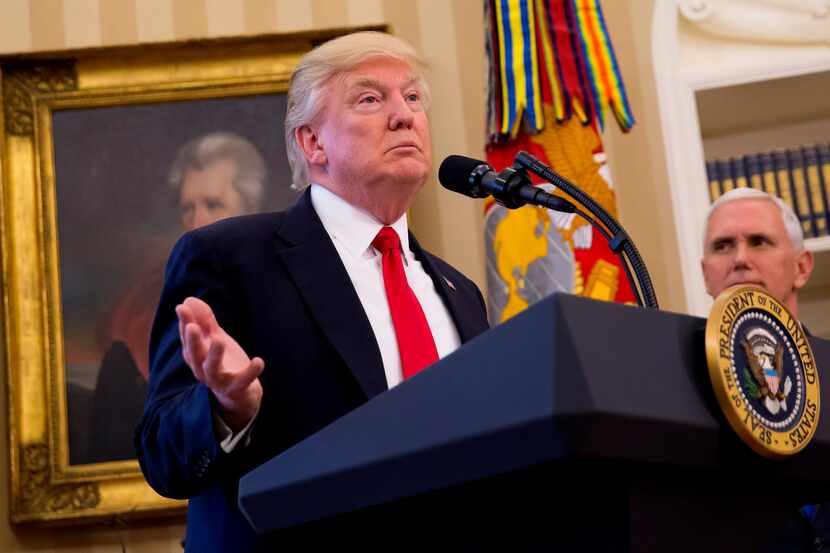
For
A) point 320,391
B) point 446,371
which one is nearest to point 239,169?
point 320,391

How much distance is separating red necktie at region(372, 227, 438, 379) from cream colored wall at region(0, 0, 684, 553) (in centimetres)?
229

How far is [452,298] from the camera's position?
6.82 ft

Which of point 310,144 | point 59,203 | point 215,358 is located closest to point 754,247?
point 310,144

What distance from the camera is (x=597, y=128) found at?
3.76m

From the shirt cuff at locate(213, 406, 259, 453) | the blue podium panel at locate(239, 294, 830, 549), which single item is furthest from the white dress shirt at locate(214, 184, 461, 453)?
→ the blue podium panel at locate(239, 294, 830, 549)

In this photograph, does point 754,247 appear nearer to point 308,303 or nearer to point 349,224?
point 349,224

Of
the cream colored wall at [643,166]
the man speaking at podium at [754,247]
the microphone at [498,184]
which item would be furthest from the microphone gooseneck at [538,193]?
the cream colored wall at [643,166]

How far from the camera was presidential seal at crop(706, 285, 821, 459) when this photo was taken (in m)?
1.09

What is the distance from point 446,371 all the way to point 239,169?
10.6 ft

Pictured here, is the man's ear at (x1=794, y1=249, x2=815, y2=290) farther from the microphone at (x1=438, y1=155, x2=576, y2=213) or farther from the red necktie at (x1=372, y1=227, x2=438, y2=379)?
the microphone at (x1=438, y1=155, x2=576, y2=213)

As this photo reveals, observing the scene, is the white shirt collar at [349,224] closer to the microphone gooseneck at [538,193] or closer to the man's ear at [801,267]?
the microphone gooseneck at [538,193]

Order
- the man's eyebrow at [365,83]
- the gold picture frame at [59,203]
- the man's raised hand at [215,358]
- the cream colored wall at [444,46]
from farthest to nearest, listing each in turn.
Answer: the cream colored wall at [444,46] → the gold picture frame at [59,203] → the man's eyebrow at [365,83] → the man's raised hand at [215,358]

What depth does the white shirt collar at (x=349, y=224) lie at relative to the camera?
1.98m

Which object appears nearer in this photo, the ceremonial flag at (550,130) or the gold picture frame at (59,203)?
the ceremonial flag at (550,130)
